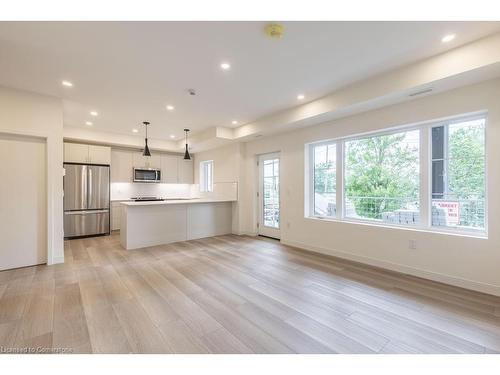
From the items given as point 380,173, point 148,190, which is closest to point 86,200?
point 148,190

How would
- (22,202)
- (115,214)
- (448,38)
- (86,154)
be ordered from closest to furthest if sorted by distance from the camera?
1. (448,38)
2. (22,202)
3. (86,154)
4. (115,214)

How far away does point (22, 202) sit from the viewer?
3592mm

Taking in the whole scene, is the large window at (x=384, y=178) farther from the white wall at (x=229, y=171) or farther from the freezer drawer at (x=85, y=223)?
the freezer drawer at (x=85, y=223)

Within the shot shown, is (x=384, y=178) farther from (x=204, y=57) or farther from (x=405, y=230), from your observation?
(x=204, y=57)

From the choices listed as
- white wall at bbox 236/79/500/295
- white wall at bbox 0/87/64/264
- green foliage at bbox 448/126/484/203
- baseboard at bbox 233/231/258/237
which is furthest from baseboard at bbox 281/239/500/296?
white wall at bbox 0/87/64/264

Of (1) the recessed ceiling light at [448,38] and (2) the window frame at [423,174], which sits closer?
(1) the recessed ceiling light at [448,38]

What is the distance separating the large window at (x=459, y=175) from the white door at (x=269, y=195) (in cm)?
308

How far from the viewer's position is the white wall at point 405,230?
106 inches

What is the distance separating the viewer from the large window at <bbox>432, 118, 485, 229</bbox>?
2916 mm

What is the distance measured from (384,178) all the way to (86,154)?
22.6ft

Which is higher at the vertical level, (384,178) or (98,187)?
(384,178)

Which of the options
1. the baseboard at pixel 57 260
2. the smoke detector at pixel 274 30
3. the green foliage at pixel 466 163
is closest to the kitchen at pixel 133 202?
the baseboard at pixel 57 260

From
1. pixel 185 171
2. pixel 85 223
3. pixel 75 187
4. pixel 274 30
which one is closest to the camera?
pixel 274 30

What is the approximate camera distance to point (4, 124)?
11.1ft
